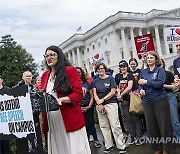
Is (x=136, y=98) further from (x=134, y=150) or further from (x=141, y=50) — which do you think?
(x=141, y=50)

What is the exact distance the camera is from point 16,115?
3367 mm

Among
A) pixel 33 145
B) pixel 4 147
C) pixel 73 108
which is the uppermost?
pixel 73 108

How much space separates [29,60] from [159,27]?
31538 mm

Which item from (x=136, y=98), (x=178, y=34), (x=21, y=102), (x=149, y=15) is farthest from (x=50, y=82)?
(x=149, y=15)

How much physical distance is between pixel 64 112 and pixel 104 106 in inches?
109

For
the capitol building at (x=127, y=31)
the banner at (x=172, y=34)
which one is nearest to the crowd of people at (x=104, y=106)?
the banner at (x=172, y=34)

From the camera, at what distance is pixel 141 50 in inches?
347

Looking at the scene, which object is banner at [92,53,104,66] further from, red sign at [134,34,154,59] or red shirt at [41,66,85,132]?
red shirt at [41,66,85,132]

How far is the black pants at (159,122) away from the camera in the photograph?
5172 mm

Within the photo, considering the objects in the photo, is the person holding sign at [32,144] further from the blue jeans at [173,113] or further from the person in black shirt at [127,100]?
the person in black shirt at [127,100]

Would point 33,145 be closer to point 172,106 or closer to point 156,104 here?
point 156,104

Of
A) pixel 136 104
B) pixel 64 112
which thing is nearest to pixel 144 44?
pixel 136 104

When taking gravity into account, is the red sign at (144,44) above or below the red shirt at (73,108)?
above

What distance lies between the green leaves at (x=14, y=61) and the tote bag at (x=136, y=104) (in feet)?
110
